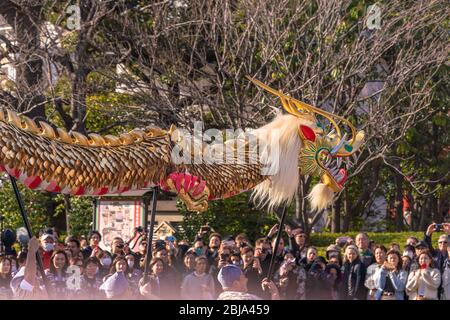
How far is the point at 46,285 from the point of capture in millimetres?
9914

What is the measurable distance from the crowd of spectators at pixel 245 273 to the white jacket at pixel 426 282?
11 millimetres

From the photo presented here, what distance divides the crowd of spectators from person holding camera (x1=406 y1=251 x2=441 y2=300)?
11mm

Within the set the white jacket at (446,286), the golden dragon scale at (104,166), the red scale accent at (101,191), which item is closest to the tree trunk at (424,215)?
the white jacket at (446,286)

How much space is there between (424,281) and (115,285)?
11.3 ft

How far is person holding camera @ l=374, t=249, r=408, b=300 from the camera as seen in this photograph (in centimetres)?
1154

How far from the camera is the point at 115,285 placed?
10.8m

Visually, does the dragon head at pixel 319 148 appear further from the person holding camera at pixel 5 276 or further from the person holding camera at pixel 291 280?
the person holding camera at pixel 5 276

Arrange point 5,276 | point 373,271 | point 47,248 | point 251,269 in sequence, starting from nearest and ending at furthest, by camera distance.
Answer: point 5,276 < point 251,269 < point 373,271 < point 47,248

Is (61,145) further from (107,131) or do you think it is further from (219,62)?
(107,131)

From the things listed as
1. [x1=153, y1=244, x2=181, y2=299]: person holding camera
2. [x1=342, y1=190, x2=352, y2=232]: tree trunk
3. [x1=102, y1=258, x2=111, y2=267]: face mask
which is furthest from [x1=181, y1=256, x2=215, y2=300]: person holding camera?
[x1=342, y1=190, x2=352, y2=232]: tree trunk

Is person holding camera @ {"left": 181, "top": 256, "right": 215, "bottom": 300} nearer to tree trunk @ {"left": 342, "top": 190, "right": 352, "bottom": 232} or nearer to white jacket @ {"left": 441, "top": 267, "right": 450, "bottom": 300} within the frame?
white jacket @ {"left": 441, "top": 267, "right": 450, "bottom": 300}

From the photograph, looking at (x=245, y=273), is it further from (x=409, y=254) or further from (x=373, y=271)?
(x=409, y=254)

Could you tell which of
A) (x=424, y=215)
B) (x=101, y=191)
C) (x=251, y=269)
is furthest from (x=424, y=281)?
(x=424, y=215)

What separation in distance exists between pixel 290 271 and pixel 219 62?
5.14m
